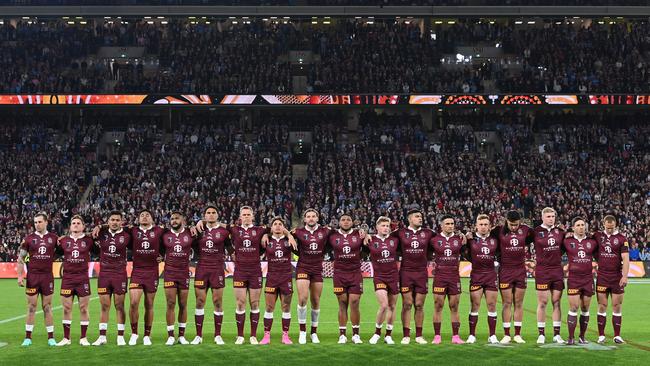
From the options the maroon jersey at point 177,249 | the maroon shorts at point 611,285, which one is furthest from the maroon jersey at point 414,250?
the maroon jersey at point 177,249

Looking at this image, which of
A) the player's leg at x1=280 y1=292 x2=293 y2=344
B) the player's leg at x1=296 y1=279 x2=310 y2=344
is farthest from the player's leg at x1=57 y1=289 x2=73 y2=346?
the player's leg at x1=296 y1=279 x2=310 y2=344

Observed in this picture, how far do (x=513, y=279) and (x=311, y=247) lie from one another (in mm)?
3884

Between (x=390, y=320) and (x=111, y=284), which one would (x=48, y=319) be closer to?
(x=111, y=284)

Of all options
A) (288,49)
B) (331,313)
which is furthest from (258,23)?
(331,313)

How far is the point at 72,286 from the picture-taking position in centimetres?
1686

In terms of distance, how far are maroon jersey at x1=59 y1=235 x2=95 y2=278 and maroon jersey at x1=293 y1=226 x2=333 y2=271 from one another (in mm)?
3976

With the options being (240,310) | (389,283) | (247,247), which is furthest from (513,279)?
(240,310)

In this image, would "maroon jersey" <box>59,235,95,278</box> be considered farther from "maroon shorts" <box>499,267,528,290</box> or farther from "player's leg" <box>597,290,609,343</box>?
"player's leg" <box>597,290,609,343</box>

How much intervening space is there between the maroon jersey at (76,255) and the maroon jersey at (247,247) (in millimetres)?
2762

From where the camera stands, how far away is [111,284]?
16.8 m

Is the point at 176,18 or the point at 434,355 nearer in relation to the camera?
the point at 434,355

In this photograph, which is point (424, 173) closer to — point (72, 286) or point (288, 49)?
point (288, 49)

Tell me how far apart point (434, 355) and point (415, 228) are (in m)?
2.85

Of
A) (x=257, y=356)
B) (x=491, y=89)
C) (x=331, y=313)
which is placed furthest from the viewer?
(x=491, y=89)
